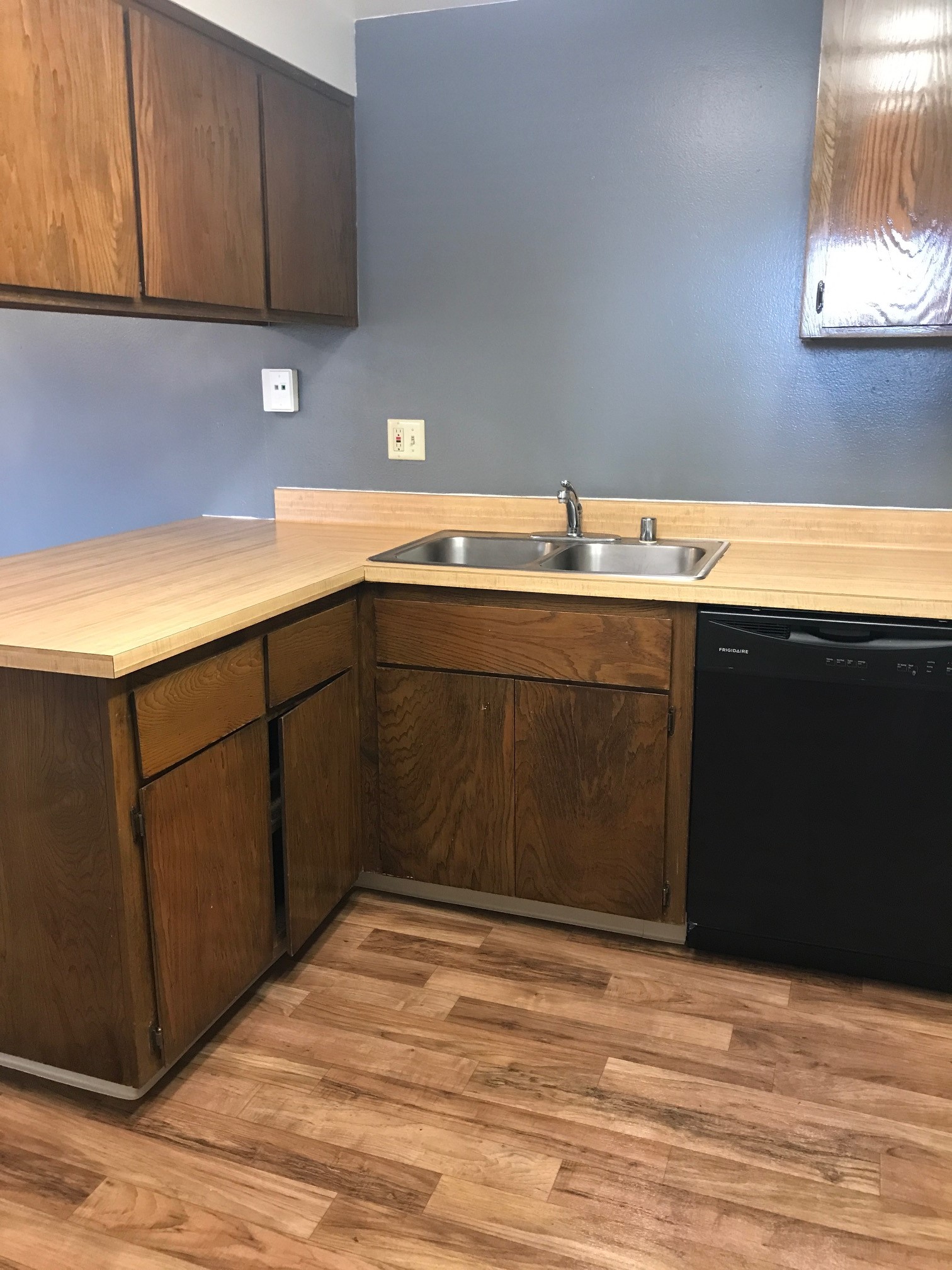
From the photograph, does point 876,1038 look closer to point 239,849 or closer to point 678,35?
point 239,849

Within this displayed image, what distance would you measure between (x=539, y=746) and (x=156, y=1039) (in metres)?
0.97

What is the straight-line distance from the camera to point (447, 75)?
257 centimetres

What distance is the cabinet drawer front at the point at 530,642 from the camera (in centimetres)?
210

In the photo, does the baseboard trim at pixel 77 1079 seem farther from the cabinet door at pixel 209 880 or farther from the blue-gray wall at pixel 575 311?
the blue-gray wall at pixel 575 311

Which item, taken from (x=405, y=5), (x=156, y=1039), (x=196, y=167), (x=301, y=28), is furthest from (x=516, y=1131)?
(x=405, y=5)

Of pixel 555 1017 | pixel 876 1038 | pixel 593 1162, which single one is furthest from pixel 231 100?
pixel 876 1038

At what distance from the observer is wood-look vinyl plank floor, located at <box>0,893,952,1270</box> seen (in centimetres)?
148

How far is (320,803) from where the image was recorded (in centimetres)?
219

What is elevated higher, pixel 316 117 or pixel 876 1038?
pixel 316 117

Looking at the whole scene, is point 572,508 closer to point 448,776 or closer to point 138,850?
point 448,776

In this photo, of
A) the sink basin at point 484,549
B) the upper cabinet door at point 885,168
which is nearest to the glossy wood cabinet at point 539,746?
the sink basin at point 484,549

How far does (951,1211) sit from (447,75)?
2.66 meters

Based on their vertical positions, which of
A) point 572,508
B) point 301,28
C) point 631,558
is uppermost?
point 301,28

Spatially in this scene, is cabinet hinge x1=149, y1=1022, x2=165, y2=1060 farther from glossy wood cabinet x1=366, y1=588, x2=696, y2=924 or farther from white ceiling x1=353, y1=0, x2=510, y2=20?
white ceiling x1=353, y1=0, x2=510, y2=20
